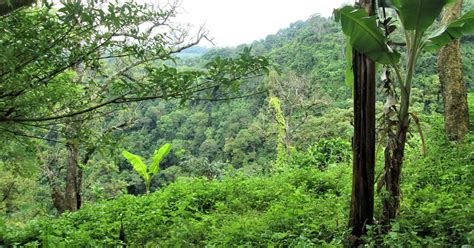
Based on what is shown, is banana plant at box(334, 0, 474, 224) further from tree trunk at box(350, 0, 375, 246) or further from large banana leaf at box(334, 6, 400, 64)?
tree trunk at box(350, 0, 375, 246)

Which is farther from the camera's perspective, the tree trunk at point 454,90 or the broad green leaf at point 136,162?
the broad green leaf at point 136,162

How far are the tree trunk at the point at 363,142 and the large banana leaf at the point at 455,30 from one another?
60cm

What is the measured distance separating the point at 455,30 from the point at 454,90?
323 cm

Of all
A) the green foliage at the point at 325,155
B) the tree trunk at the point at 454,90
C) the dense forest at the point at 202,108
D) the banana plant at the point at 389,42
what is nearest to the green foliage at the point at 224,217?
the dense forest at the point at 202,108

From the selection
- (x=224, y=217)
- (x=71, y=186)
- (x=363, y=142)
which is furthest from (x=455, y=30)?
(x=71, y=186)

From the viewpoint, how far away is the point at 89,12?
211 centimetres

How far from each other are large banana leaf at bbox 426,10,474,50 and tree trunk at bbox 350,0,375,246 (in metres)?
0.60

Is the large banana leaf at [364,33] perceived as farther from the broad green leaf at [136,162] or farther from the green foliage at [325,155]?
the broad green leaf at [136,162]

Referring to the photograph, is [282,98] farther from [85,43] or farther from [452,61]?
[85,43]

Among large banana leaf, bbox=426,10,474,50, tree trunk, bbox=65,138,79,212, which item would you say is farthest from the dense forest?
tree trunk, bbox=65,138,79,212

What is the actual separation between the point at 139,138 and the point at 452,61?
30.7 m

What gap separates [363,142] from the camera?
328 centimetres

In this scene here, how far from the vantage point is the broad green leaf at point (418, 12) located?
3.06 meters

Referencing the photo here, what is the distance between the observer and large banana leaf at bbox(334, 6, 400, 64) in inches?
121
